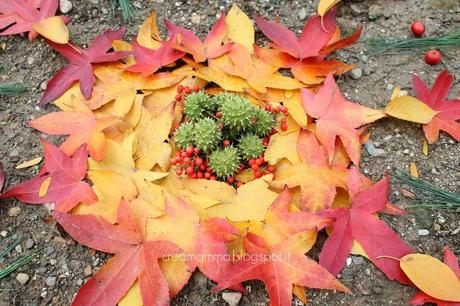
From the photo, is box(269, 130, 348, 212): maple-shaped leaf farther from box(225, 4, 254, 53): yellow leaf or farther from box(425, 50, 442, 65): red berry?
box(425, 50, 442, 65): red berry

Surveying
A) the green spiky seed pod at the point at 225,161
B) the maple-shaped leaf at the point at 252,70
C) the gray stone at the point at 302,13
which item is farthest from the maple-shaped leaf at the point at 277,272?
the gray stone at the point at 302,13

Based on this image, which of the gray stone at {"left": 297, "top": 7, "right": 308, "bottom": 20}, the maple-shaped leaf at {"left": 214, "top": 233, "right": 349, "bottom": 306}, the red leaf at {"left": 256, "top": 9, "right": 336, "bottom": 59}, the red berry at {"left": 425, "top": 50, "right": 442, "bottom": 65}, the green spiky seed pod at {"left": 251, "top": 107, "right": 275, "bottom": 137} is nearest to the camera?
the maple-shaped leaf at {"left": 214, "top": 233, "right": 349, "bottom": 306}

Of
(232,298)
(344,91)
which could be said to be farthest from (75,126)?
(344,91)

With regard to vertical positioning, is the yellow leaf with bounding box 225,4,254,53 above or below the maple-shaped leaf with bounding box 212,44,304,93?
above

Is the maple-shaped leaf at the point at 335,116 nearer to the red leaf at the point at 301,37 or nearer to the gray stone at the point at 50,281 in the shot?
the red leaf at the point at 301,37

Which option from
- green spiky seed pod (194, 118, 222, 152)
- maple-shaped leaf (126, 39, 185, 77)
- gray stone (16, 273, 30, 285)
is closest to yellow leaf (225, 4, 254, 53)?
maple-shaped leaf (126, 39, 185, 77)

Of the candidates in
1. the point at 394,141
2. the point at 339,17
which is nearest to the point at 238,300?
the point at 394,141

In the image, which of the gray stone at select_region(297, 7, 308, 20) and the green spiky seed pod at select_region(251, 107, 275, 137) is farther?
the gray stone at select_region(297, 7, 308, 20)
